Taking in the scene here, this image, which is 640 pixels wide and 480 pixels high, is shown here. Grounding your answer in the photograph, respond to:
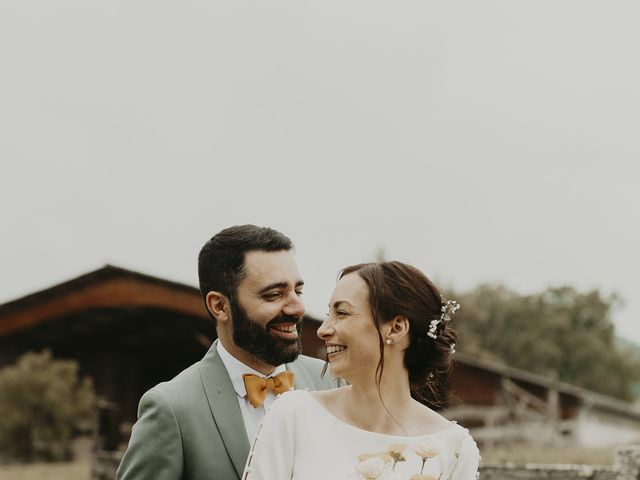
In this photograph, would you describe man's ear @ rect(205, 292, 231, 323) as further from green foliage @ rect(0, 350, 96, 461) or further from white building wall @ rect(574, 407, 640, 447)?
white building wall @ rect(574, 407, 640, 447)

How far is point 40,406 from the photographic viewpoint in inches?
729

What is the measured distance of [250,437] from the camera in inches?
142

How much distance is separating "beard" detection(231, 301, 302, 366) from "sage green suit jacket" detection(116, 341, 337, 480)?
0.20 meters

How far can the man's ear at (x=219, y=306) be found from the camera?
3738 millimetres

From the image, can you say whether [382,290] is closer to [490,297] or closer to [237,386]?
[237,386]

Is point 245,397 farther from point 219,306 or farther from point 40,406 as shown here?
point 40,406

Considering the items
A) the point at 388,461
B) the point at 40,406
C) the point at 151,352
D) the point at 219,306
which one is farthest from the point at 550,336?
the point at 388,461

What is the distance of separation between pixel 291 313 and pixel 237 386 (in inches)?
15.1

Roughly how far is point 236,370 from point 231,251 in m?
0.50

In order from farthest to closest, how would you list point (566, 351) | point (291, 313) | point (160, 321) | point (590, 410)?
1. point (566, 351)
2. point (590, 410)
3. point (160, 321)
4. point (291, 313)

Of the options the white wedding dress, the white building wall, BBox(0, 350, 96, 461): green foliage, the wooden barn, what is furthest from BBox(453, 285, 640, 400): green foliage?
the white wedding dress

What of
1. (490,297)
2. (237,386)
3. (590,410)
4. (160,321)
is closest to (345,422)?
(237,386)

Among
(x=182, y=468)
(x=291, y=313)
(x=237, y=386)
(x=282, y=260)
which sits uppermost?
(x=282, y=260)

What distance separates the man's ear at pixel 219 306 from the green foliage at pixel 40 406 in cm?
1523
